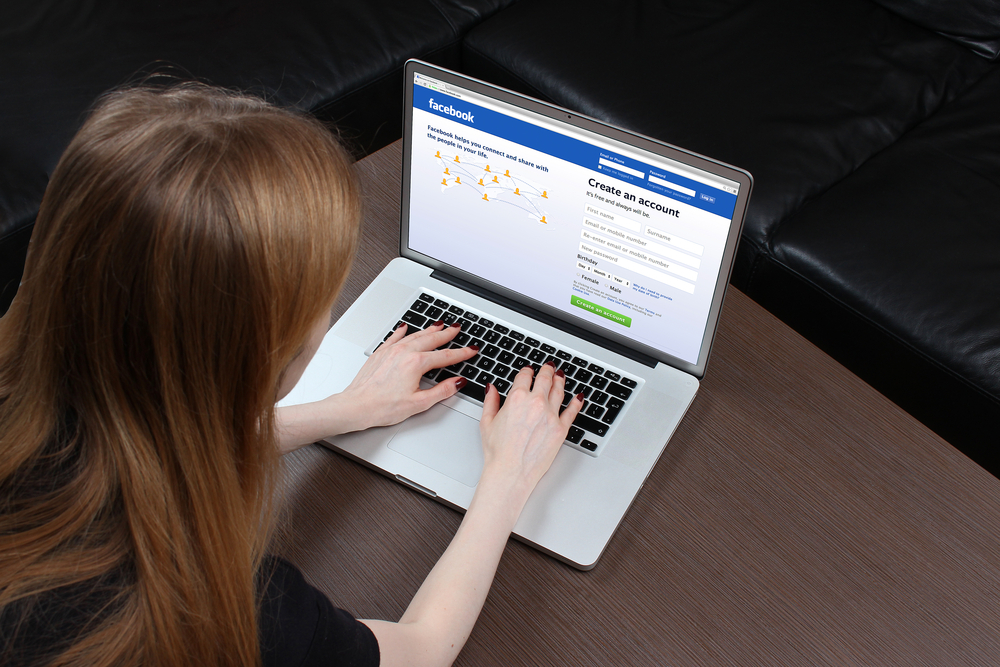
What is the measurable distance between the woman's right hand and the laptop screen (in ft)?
0.44

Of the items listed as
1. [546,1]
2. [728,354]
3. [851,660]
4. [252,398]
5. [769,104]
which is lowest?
[851,660]

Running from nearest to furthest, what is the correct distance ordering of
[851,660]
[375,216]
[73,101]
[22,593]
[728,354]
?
[22,593] < [851,660] < [728,354] < [375,216] < [73,101]

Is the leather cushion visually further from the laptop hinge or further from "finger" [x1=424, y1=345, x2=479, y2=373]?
"finger" [x1=424, y1=345, x2=479, y2=373]

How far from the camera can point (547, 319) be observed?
103 cm

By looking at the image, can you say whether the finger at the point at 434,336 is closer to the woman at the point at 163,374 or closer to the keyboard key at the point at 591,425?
the keyboard key at the point at 591,425

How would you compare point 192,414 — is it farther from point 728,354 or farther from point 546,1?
point 546,1

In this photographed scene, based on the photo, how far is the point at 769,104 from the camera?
163 cm

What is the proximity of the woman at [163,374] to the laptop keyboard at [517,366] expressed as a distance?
34 centimetres

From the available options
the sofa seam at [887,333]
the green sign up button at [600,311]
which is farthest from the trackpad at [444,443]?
the sofa seam at [887,333]

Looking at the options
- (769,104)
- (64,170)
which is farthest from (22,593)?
(769,104)

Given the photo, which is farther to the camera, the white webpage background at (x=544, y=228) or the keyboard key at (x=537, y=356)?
the keyboard key at (x=537, y=356)

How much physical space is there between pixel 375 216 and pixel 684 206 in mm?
535

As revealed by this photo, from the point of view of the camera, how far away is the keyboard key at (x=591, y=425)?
0.91 metres

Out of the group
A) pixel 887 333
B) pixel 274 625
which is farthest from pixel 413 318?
pixel 887 333
